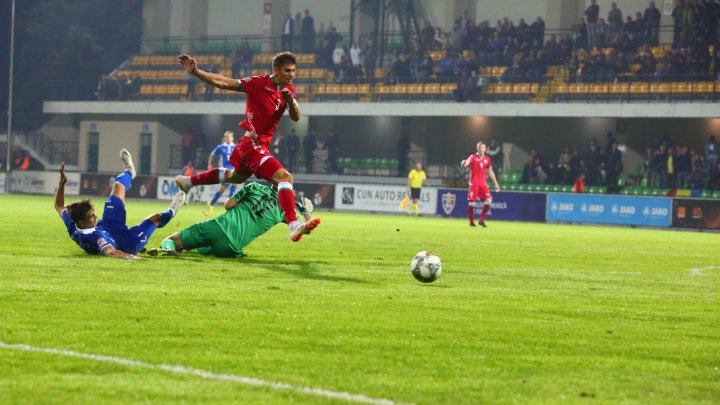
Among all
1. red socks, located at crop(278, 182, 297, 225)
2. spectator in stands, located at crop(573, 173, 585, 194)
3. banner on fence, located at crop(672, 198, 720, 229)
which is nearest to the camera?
red socks, located at crop(278, 182, 297, 225)

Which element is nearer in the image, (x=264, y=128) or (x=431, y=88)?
(x=264, y=128)

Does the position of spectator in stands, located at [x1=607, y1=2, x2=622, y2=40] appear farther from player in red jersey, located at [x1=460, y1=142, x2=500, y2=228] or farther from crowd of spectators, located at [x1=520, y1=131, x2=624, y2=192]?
player in red jersey, located at [x1=460, y1=142, x2=500, y2=228]

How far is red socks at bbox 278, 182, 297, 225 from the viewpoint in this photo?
12953 millimetres

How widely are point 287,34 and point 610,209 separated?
2137 cm

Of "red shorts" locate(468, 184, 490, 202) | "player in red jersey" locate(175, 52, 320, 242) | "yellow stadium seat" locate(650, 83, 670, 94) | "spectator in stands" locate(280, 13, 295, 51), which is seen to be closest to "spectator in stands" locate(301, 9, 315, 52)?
"spectator in stands" locate(280, 13, 295, 51)

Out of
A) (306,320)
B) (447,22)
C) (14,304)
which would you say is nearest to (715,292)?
(306,320)

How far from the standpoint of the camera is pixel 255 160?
13586 mm

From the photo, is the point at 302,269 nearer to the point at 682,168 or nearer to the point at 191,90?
the point at 682,168

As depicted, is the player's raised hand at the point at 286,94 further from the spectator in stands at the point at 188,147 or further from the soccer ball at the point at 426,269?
the spectator in stands at the point at 188,147

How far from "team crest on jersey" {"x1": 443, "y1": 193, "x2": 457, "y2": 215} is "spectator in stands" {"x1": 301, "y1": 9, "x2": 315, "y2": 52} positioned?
14.8 metres

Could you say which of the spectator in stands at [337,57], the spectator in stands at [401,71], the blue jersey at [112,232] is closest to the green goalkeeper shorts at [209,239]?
the blue jersey at [112,232]

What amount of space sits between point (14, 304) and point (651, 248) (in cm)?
1546

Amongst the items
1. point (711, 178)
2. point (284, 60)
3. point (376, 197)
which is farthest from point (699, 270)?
point (376, 197)

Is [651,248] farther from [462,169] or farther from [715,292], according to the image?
[462,169]
